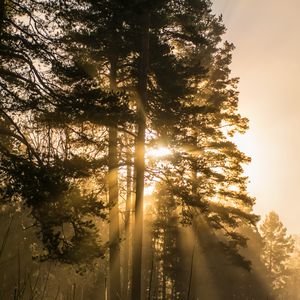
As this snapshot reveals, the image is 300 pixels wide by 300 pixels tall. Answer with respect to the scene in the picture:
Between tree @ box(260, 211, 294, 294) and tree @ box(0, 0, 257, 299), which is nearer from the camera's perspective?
tree @ box(0, 0, 257, 299)

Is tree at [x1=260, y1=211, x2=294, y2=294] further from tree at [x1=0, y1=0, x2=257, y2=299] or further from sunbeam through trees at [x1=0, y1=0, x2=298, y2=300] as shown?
tree at [x1=0, y1=0, x2=257, y2=299]

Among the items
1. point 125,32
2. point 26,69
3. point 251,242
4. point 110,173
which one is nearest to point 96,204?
point 26,69

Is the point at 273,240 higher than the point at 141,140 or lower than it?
lower

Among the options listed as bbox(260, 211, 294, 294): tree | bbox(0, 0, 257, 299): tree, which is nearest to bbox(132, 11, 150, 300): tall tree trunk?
bbox(0, 0, 257, 299): tree

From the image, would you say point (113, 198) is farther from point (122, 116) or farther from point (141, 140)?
point (122, 116)

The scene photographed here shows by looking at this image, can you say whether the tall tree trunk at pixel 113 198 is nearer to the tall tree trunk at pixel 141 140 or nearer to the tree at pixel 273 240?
the tall tree trunk at pixel 141 140

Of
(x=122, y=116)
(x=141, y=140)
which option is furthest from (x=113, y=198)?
(x=122, y=116)

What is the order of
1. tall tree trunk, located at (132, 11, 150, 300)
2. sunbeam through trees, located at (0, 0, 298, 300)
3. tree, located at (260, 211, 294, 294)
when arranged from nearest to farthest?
sunbeam through trees, located at (0, 0, 298, 300)
tall tree trunk, located at (132, 11, 150, 300)
tree, located at (260, 211, 294, 294)

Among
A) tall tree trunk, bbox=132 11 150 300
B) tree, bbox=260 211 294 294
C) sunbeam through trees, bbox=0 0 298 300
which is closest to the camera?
sunbeam through trees, bbox=0 0 298 300

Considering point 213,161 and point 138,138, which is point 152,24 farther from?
point 213,161

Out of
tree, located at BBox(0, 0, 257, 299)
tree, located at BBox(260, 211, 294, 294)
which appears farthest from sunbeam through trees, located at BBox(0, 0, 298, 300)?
tree, located at BBox(260, 211, 294, 294)

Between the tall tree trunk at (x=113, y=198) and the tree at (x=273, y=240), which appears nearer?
the tall tree trunk at (x=113, y=198)

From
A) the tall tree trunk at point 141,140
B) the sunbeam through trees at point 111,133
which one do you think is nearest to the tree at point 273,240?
the sunbeam through trees at point 111,133

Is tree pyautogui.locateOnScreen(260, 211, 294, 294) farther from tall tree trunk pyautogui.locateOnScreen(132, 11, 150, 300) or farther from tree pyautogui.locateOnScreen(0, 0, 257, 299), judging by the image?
tall tree trunk pyautogui.locateOnScreen(132, 11, 150, 300)
